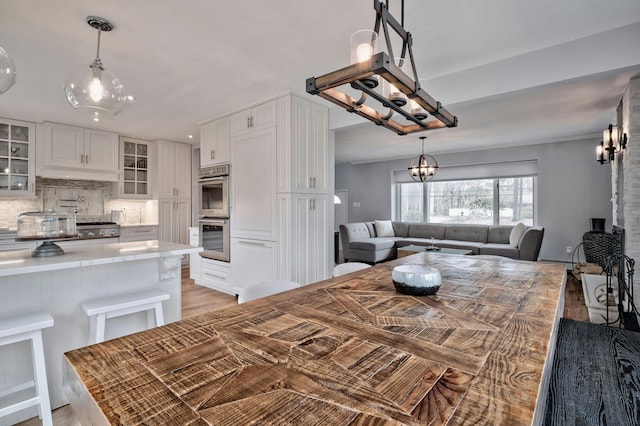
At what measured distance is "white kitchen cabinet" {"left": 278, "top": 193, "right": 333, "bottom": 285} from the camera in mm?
3424

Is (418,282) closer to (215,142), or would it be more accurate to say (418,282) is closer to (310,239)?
(310,239)

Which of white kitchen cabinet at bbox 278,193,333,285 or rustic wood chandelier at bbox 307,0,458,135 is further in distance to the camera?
white kitchen cabinet at bbox 278,193,333,285

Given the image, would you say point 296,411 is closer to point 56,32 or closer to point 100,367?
point 100,367

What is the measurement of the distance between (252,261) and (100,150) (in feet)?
10.9

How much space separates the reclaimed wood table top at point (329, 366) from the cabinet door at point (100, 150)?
505 centimetres

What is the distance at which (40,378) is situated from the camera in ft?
5.20

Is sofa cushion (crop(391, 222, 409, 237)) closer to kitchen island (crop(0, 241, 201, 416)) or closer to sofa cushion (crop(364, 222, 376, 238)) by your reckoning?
sofa cushion (crop(364, 222, 376, 238))

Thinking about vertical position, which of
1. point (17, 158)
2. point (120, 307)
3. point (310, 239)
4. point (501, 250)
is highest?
point (17, 158)

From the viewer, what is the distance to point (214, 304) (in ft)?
12.3

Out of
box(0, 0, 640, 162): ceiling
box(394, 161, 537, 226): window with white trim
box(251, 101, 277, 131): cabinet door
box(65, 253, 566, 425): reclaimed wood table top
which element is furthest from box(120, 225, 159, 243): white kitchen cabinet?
box(394, 161, 537, 226): window with white trim

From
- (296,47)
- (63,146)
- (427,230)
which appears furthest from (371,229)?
(63,146)

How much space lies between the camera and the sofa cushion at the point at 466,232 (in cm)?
631

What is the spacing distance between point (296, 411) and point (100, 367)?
51cm

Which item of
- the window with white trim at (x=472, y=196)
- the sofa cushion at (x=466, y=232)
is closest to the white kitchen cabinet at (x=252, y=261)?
the sofa cushion at (x=466, y=232)
